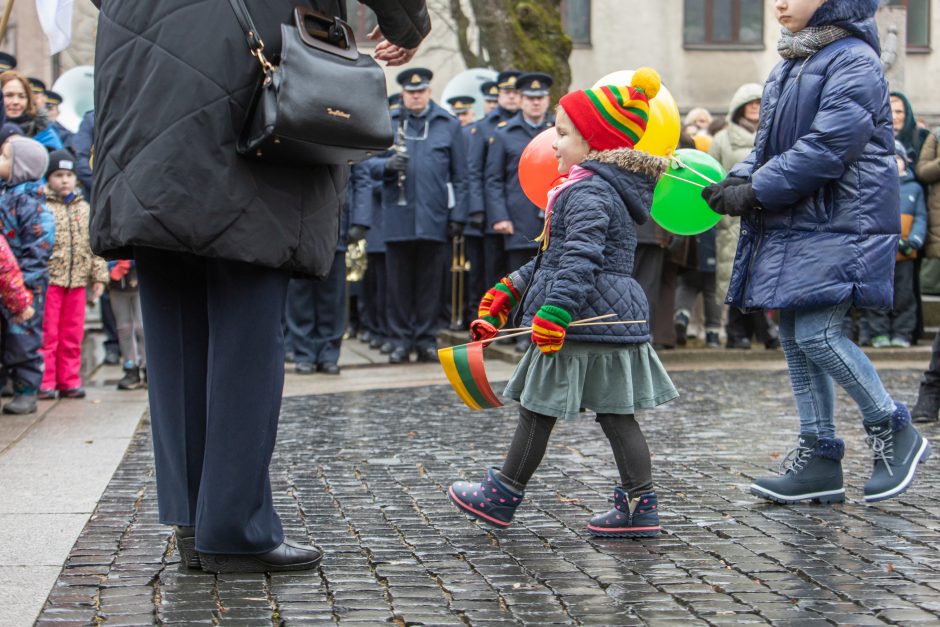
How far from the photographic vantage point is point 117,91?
4148 mm

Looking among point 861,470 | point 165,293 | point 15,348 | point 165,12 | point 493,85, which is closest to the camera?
point 165,12

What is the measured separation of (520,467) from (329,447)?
2301 mm

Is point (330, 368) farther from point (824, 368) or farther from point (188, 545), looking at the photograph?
point (188, 545)

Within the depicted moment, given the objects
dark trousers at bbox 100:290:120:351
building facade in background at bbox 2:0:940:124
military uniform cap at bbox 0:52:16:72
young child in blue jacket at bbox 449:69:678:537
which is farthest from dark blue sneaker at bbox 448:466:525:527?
building facade in background at bbox 2:0:940:124

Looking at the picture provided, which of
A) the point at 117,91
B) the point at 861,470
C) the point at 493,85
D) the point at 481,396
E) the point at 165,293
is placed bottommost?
the point at 861,470

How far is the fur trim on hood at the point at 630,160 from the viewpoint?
16.9ft

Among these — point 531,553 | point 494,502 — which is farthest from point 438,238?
point 531,553

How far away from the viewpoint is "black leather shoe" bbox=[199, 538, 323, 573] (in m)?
4.36

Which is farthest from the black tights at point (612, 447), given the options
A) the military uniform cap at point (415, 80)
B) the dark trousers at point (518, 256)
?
the military uniform cap at point (415, 80)

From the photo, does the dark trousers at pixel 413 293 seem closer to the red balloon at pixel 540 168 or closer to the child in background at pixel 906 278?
the child in background at pixel 906 278

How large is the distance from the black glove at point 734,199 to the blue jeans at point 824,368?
442 mm

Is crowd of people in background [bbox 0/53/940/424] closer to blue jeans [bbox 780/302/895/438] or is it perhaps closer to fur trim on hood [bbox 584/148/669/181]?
blue jeans [bbox 780/302/895/438]

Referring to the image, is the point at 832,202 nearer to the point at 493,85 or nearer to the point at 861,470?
the point at 861,470

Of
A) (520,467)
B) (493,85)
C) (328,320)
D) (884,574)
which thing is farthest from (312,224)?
(493,85)
